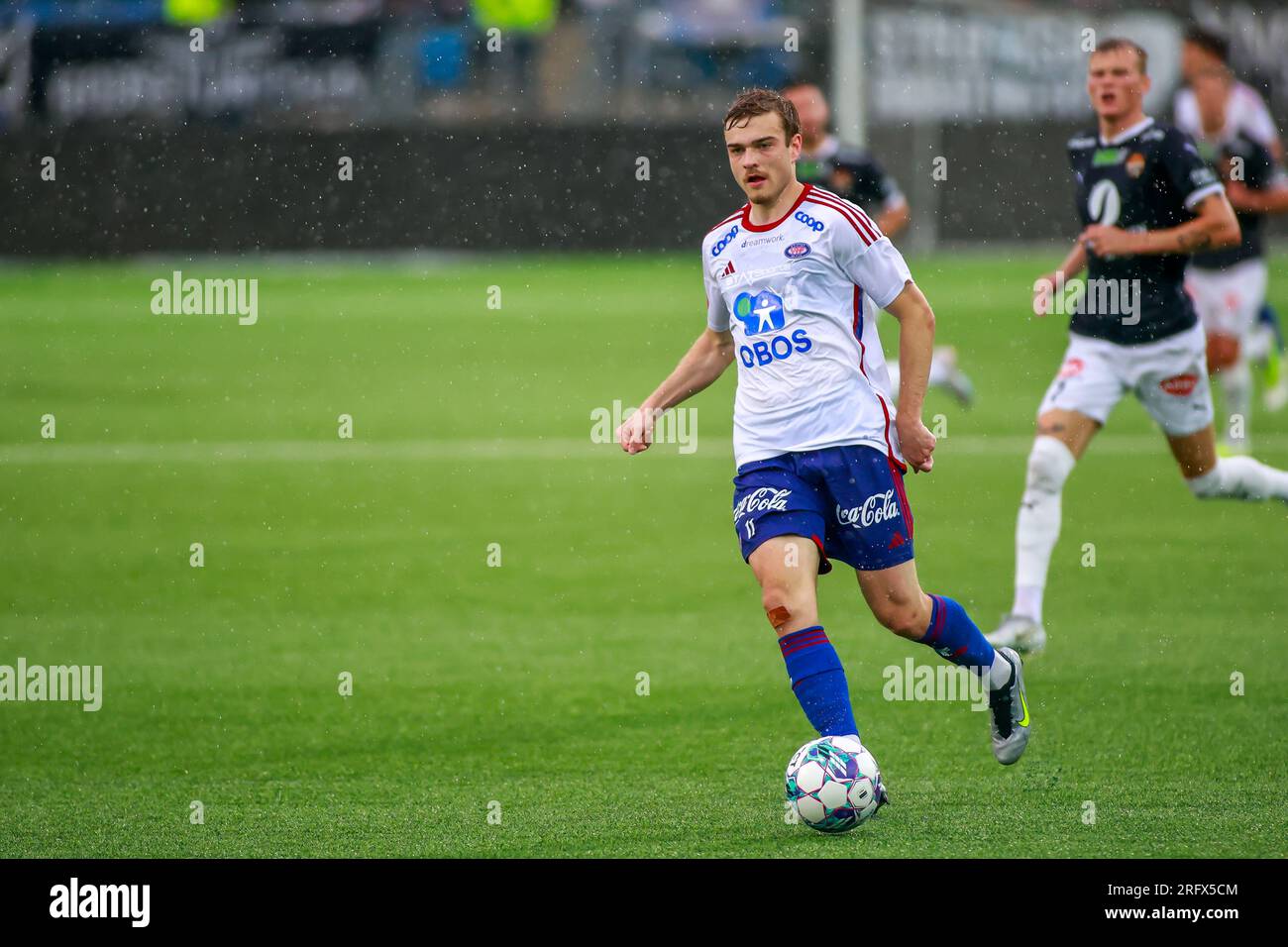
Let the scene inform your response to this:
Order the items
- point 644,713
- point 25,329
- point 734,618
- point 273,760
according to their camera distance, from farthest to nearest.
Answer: point 25,329
point 734,618
point 644,713
point 273,760

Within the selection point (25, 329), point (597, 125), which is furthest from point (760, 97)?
point (597, 125)

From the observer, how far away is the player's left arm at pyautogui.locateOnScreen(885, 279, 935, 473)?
569 cm

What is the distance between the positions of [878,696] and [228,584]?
384 cm

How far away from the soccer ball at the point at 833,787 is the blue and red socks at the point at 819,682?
0.11m

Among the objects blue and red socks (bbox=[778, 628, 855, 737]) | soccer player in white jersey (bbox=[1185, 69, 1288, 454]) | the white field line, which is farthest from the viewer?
the white field line

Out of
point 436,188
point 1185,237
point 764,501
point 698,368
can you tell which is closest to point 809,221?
point 698,368

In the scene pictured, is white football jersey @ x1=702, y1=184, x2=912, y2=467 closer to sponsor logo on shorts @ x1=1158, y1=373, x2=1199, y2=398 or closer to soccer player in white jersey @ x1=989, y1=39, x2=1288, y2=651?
soccer player in white jersey @ x1=989, y1=39, x2=1288, y2=651

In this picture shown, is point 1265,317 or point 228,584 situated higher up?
point 1265,317

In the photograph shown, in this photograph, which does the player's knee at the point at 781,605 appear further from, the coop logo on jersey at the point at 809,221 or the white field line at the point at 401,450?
the white field line at the point at 401,450

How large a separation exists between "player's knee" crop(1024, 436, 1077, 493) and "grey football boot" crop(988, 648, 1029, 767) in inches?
81.1

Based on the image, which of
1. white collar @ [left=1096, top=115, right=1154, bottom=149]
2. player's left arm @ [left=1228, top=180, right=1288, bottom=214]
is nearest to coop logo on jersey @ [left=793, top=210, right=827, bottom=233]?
white collar @ [left=1096, top=115, right=1154, bottom=149]

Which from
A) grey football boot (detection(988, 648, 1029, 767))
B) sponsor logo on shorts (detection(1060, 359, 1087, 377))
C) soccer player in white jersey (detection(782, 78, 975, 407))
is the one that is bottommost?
grey football boot (detection(988, 648, 1029, 767))

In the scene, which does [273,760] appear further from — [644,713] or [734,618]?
[734,618]

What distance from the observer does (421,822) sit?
567 centimetres
